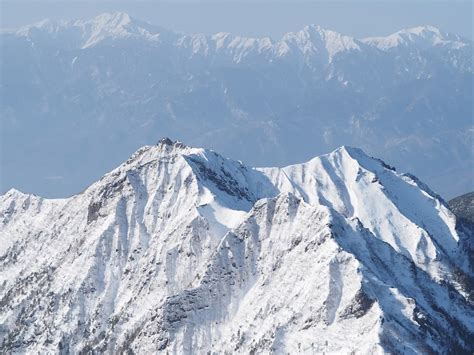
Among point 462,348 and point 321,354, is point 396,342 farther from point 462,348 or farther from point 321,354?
point 462,348

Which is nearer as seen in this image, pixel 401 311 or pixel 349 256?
pixel 401 311

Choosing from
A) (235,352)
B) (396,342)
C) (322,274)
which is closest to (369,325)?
(396,342)

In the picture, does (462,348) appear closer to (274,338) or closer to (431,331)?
(431,331)

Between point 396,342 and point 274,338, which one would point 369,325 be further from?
point 274,338

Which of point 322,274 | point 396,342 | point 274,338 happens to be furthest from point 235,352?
point 396,342

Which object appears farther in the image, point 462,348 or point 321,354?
point 462,348

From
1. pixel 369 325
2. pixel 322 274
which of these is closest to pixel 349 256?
pixel 322 274

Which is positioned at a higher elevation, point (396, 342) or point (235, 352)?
point (235, 352)

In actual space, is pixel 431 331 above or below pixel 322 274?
below
